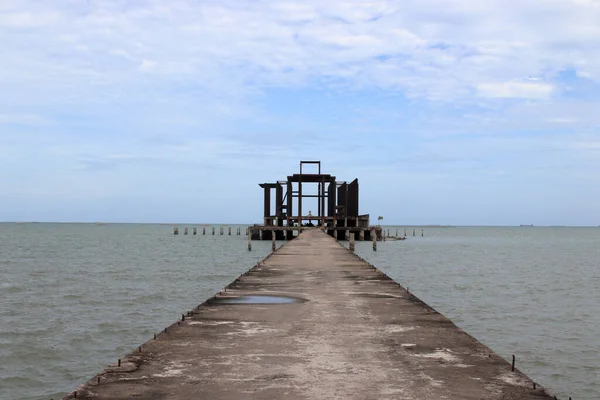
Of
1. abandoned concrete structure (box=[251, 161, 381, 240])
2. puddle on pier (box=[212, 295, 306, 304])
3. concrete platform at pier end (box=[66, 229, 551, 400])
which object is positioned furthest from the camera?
abandoned concrete structure (box=[251, 161, 381, 240])

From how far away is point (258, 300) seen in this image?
12.0m

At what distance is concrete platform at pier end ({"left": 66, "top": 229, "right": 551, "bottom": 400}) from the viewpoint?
5496 mm

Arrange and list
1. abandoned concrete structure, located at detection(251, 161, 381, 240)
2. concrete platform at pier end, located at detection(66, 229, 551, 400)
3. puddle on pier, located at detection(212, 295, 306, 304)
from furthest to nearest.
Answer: abandoned concrete structure, located at detection(251, 161, 381, 240) → puddle on pier, located at detection(212, 295, 306, 304) → concrete platform at pier end, located at detection(66, 229, 551, 400)

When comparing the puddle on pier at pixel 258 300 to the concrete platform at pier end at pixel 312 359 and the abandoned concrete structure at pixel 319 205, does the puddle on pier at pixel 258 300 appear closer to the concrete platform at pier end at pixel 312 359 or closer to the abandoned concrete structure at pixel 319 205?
the concrete platform at pier end at pixel 312 359

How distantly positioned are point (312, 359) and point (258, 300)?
5328 mm

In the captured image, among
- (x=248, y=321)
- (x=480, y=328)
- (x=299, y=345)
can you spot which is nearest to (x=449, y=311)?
(x=480, y=328)

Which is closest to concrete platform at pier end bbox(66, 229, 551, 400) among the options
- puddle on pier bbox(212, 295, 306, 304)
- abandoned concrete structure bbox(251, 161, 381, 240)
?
puddle on pier bbox(212, 295, 306, 304)

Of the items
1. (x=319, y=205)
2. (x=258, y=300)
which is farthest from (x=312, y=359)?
(x=319, y=205)

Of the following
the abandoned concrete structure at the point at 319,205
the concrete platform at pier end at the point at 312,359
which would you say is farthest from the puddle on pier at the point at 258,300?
→ the abandoned concrete structure at the point at 319,205

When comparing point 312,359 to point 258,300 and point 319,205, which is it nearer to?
point 258,300

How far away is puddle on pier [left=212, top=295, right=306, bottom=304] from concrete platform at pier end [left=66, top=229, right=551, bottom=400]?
0.19 feet

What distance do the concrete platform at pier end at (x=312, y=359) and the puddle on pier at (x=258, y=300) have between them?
6cm

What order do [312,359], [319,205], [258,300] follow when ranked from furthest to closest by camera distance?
[319,205] < [258,300] < [312,359]

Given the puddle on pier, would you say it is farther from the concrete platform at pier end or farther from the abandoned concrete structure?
the abandoned concrete structure
